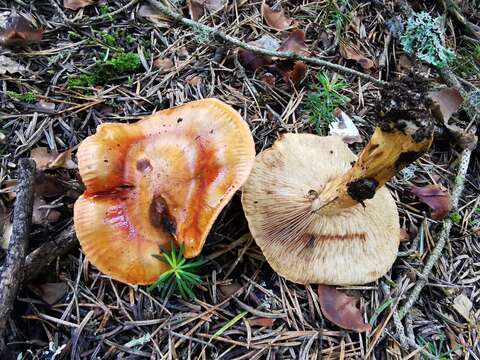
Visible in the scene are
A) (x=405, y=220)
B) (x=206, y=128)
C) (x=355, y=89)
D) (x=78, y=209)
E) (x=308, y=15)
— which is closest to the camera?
(x=78, y=209)

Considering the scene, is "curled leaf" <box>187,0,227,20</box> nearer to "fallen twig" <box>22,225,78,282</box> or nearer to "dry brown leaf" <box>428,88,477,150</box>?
"dry brown leaf" <box>428,88,477,150</box>

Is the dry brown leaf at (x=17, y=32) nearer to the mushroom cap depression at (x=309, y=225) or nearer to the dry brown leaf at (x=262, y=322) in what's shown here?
the mushroom cap depression at (x=309, y=225)

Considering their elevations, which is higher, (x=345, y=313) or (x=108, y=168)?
(x=108, y=168)

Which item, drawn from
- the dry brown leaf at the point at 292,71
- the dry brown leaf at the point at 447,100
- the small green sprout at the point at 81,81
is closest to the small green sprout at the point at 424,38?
the dry brown leaf at the point at 447,100

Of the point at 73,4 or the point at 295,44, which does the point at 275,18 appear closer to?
the point at 295,44

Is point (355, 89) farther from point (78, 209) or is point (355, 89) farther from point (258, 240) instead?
point (78, 209)

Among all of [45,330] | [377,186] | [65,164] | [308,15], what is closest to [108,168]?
[65,164]

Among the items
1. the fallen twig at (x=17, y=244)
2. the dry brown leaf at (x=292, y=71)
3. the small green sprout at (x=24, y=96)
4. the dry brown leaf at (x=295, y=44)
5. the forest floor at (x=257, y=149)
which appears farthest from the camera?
the dry brown leaf at (x=295, y=44)
